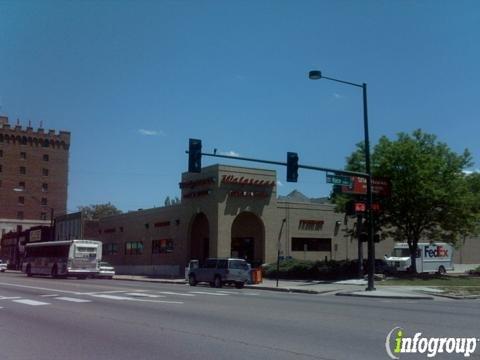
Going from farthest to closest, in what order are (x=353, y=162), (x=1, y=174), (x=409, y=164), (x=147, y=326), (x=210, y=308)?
(x=1, y=174), (x=353, y=162), (x=409, y=164), (x=210, y=308), (x=147, y=326)

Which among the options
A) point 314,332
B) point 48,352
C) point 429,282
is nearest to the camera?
point 48,352

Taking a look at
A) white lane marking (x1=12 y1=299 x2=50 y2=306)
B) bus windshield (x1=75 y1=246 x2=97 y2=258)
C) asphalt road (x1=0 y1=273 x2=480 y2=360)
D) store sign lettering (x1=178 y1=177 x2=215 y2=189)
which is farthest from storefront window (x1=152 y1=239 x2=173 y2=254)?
asphalt road (x1=0 y1=273 x2=480 y2=360)

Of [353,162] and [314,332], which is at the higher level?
[353,162]

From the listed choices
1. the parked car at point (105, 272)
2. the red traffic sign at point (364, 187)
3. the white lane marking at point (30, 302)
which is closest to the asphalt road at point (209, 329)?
the white lane marking at point (30, 302)

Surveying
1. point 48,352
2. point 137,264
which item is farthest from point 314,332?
point 137,264

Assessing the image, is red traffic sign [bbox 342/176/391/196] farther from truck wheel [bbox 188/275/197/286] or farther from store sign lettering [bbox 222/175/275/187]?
store sign lettering [bbox 222/175/275/187]

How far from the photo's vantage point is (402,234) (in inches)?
1603

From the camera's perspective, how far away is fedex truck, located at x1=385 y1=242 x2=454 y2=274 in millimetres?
46844

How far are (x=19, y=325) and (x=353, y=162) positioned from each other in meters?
29.8

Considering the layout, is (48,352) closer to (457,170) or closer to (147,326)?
(147,326)

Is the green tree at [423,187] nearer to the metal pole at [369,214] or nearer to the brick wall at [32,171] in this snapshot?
the metal pole at [369,214]

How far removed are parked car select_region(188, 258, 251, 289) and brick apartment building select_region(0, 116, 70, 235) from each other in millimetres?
84553

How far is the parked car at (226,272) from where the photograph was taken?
3306 cm

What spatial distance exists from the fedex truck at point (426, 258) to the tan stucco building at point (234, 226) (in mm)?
4057
